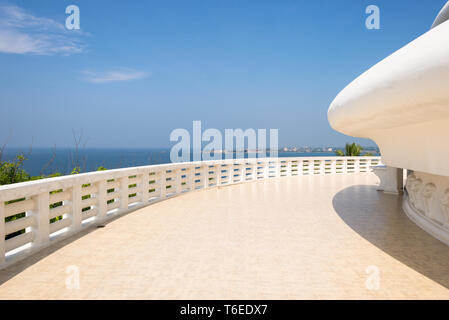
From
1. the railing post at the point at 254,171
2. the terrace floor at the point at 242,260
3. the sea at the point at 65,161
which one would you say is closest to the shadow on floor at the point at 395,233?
the terrace floor at the point at 242,260

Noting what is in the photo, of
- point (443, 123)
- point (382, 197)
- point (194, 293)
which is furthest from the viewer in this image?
point (382, 197)

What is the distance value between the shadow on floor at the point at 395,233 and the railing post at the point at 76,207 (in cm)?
462

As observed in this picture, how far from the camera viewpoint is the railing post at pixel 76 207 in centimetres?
490

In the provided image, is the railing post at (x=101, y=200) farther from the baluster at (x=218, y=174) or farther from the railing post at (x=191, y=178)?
the baluster at (x=218, y=174)

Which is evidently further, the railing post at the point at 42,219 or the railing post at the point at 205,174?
the railing post at the point at 205,174

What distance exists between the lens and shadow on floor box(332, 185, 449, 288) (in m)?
3.61

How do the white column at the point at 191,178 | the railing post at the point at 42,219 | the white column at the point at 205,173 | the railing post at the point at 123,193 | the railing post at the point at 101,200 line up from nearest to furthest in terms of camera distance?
the railing post at the point at 42,219 → the railing post at the point at 101,200 → the railing post at the point at 123,193 → the white column at the point at 191,178 → the white column at the point at 205,173

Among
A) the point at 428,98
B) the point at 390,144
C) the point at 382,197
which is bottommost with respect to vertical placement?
the point at 382,197

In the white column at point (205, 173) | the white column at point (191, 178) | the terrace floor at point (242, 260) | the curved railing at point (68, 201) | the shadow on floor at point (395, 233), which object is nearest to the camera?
the terrace floor at point (242, 260)

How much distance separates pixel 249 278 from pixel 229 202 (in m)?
4.85

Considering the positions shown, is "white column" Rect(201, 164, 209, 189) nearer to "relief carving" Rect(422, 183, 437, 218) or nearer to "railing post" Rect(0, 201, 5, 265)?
"relief carving" Rect(422, 183, 437, 218)
